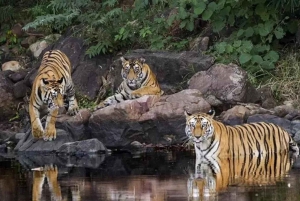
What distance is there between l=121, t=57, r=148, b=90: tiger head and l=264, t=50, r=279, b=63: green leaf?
2.30m

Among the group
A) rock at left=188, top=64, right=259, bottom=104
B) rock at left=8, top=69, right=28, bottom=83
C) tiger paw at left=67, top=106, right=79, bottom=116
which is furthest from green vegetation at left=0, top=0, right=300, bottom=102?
tiger paw at left=67, top=106, right=79, bottom=116

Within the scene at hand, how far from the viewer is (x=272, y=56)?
1645cm

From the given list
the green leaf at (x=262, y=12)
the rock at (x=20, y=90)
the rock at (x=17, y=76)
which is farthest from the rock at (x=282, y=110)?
the rock at (x=17, y=76)

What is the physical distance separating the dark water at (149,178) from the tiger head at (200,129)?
12.6 inches

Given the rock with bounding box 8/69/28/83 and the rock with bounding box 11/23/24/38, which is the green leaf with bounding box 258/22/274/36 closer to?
the rock with bounding box 8/69/28/83

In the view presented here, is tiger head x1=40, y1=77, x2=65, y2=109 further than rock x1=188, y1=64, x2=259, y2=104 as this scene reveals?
No

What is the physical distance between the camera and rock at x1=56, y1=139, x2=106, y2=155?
14.1 metres

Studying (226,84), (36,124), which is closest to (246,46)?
(226,84)

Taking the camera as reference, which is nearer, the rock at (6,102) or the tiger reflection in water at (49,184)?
the tiger reflection in water at (49,184)

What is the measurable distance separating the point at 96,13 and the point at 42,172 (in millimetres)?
7208

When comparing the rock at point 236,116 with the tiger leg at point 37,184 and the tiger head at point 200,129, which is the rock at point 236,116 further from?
the tiger leg at point 37,184

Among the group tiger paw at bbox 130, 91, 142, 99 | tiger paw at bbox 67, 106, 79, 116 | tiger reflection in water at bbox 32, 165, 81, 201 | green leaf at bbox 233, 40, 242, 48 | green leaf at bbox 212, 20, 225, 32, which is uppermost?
green leaf at bbox 212, 20, 225, 32

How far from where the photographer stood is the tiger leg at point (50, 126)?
47.3 feet

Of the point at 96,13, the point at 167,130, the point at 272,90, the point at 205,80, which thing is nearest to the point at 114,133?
the point at 167,130
